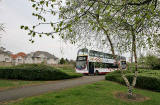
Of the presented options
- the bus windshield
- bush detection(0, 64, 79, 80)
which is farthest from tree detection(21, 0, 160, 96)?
the bus windshield

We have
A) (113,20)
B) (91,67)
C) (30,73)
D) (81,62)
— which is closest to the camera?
(113,20)

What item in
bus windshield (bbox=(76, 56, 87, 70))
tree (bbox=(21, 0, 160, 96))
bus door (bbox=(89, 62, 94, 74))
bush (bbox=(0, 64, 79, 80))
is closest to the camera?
tree (bbox=(21, 0, 160, 96))

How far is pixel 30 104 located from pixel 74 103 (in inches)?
79.2

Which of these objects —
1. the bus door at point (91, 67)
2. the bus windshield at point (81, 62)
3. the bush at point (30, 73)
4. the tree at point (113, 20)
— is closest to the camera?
the tree at point (113, 20)

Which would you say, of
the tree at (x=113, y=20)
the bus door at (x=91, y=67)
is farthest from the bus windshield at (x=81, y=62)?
the tree at (x=113, y=20)

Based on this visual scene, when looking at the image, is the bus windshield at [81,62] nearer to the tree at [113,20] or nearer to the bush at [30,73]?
the bush at [30,73]

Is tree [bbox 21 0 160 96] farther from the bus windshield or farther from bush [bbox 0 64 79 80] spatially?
the bus windshield

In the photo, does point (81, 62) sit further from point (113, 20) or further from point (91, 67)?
point (113, 20)

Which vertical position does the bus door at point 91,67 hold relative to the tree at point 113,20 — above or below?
below

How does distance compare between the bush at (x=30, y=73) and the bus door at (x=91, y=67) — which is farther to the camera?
the bus door at (x=91, y=67)

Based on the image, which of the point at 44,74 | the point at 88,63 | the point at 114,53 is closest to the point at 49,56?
the point at 88,63

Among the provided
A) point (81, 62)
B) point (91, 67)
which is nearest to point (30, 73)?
point (81, 62)

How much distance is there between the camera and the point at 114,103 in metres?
6.08

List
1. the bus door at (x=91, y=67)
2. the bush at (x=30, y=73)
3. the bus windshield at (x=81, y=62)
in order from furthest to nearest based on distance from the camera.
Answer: the bus door at (x=91, y=67) < the bus windshield at (x=81, y=62) < the bush at (x=30, y=73)
